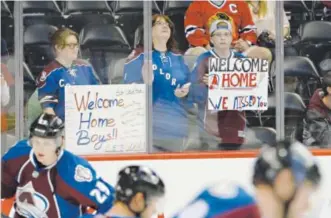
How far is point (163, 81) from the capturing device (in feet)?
16.8

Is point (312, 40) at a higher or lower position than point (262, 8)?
lower

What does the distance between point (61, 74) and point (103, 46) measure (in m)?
0.26

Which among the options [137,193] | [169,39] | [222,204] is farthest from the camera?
[169,39]

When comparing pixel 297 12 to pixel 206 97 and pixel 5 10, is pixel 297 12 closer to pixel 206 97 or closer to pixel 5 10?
pixel 206 97

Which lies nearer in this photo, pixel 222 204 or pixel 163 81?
pixel 222 204

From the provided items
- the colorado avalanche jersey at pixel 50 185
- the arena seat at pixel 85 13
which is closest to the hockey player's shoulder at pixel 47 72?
the arena seat at pixel 85 13

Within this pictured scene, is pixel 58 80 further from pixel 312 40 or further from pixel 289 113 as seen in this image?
pixel 312 40

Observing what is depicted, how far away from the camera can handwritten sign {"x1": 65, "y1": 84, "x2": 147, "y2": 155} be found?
16.6 feet

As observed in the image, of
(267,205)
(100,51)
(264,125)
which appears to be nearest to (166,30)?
(100,51)

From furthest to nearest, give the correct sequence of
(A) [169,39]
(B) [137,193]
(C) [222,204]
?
(A) [169,39] < (B) [137,193] < (C) [222,204]

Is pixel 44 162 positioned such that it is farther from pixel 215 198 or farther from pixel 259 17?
pixel 259 17

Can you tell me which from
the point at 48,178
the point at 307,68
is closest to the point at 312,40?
the point at 307,68

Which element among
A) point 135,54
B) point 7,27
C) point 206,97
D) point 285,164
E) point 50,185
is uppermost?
point 7,27

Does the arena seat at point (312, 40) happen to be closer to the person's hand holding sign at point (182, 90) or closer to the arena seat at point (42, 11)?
the person's hand holding sign at point (182, 90)
